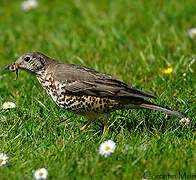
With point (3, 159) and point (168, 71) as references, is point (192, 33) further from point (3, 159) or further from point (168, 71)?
point (3, 159)

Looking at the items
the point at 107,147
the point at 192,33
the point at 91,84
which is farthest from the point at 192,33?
the point at 107,147

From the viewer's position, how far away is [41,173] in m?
4.01

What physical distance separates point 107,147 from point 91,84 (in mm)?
912

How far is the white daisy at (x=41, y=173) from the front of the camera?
156 inches

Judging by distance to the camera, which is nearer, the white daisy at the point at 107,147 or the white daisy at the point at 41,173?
the white daisy at the point at 41,173

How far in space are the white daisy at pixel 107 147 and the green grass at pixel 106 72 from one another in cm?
7

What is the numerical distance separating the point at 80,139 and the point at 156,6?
5194 mm

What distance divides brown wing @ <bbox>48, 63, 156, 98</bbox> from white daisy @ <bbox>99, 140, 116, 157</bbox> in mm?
645

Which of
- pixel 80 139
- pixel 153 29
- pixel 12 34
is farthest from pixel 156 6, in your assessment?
pixel 80 139

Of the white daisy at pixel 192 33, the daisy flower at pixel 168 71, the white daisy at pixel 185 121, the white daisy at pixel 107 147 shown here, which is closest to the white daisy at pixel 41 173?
the white daisy at pixel 107 147

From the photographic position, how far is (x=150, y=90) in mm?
6137

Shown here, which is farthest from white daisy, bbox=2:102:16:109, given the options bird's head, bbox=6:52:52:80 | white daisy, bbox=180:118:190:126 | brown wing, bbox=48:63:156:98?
white daisy, bbox=180:118:190:126

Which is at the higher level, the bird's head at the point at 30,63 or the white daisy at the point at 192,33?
the bird's head at the point at 30,63

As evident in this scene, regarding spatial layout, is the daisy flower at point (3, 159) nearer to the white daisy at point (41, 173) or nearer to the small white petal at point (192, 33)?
the white daisy at point (41, 173)
